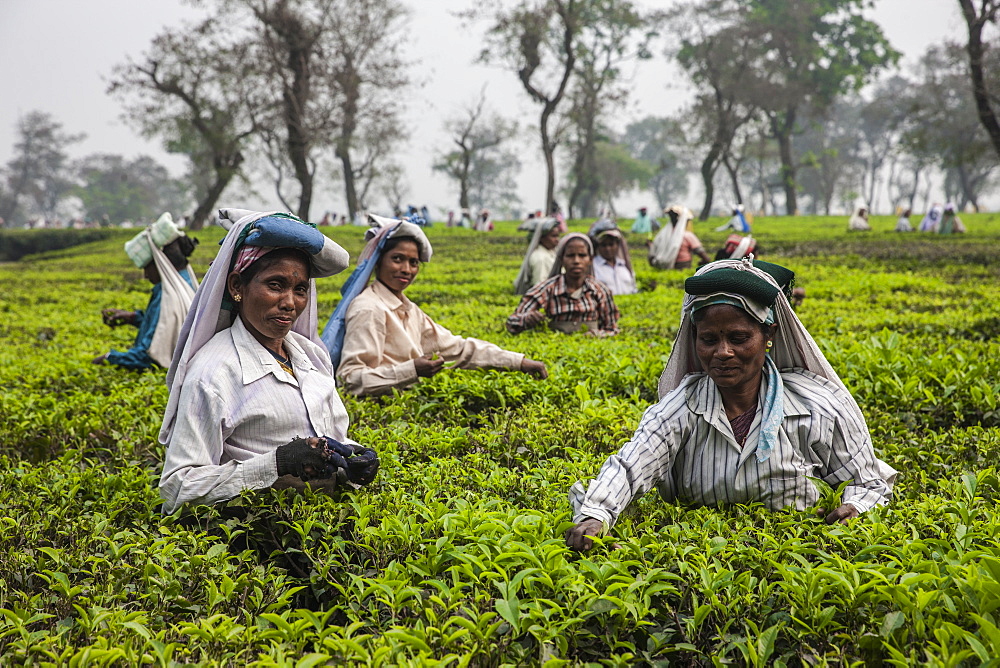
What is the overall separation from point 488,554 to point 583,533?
35 cm

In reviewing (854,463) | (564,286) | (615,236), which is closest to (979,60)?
(615,236)

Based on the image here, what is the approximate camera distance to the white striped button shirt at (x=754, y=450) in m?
2.88

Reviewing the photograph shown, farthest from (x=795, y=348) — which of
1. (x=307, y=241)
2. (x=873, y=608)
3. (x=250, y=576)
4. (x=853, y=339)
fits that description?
(x=853, y=339)

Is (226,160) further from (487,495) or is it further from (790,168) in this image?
(487,495)

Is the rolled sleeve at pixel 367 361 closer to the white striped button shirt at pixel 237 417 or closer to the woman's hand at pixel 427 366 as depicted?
the woman's hand at pixel 427 366

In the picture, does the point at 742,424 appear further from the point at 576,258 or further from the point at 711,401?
the point at 576,258

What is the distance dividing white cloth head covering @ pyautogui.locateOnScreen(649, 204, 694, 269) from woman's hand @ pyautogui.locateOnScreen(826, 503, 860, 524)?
1251cm

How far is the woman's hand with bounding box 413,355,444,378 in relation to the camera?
4.64 m

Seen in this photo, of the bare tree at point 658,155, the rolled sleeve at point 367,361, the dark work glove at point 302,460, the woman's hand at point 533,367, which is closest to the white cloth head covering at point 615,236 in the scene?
the woman's hand at point 533,367

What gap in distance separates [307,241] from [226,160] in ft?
110

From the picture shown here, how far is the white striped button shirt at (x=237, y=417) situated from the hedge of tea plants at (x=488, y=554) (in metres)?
0.16

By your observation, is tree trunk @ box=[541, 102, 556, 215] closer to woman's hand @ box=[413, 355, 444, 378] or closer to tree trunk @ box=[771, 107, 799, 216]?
tree trunk @ box=[771, 107, 799, 216]

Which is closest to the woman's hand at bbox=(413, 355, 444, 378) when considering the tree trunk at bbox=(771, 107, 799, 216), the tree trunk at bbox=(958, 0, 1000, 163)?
the tree trunk at bbox=(958, 0, 1000, 163)

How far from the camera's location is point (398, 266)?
5320mm
